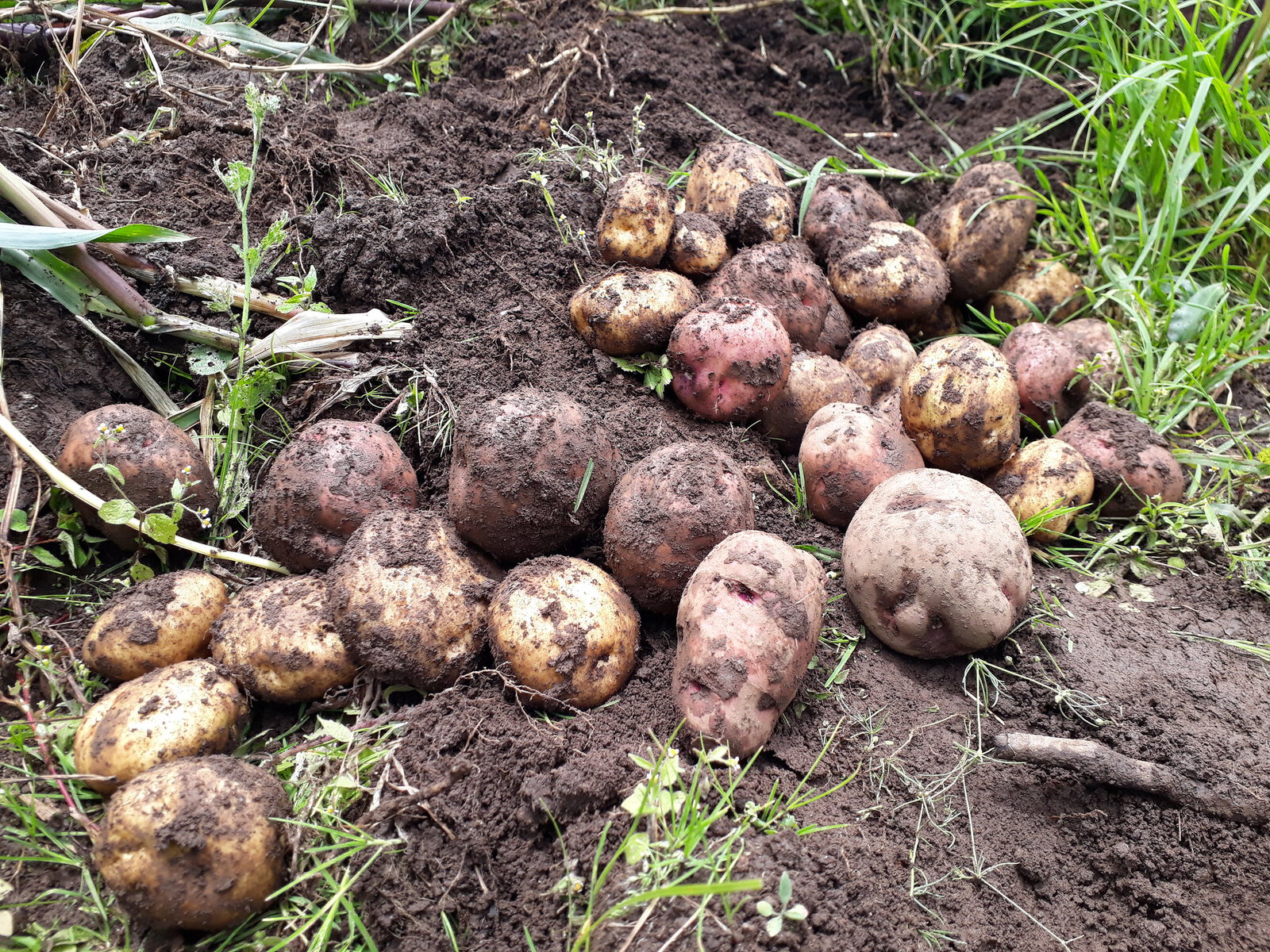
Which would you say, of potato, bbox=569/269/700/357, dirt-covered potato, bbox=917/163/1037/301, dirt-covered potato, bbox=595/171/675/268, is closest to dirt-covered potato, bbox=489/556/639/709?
potato, bbox=569/269/700/357

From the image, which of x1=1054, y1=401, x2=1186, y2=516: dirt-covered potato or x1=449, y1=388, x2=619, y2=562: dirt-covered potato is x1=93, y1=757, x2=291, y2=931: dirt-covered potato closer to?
x1=449, y1=388, x2=619, y2=562: dirt-covered potato

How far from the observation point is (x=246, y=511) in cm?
264

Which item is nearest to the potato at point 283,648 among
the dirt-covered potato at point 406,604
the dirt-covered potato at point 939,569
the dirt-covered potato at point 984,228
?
the dirt-covered potato at point 406,604

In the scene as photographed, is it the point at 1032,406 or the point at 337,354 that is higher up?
the point at 337,354

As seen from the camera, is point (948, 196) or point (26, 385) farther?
point (948, 196)

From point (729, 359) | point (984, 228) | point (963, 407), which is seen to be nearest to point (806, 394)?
point (729, 359)

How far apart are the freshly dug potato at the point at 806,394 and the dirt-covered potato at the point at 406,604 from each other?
1137mm

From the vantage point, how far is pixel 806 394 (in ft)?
9.14

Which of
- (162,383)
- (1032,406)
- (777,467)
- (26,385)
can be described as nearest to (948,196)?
(1032,406)

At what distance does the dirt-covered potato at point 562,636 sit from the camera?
82.2 inches

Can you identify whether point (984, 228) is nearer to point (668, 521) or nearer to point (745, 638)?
point (668, 521)

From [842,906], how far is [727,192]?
8.04 ft

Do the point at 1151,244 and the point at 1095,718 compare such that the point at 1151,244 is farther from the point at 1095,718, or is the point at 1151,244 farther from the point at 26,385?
the point at 26,385

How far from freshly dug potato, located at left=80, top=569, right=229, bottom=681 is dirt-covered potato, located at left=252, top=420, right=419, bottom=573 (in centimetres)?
24
